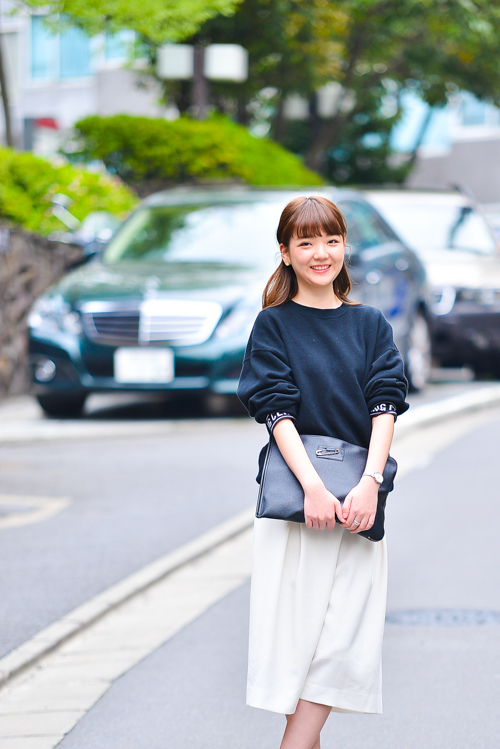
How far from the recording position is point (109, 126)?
1586 cm

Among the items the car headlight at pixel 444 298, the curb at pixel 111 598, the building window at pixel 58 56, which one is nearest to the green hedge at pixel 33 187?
the car headlight at pixel 444 298

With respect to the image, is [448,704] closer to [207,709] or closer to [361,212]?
[207,709]

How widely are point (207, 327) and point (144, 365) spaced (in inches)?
20.8

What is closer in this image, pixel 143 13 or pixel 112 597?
pixel 112 597

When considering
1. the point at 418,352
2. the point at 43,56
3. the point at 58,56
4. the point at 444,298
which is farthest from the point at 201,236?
the point at 43,56

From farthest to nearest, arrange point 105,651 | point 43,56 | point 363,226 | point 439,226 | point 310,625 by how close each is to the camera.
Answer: point 43,56, point 439,226, point 363,226, point 105,651, point 310,625

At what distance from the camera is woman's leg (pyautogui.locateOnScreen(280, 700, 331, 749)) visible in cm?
283

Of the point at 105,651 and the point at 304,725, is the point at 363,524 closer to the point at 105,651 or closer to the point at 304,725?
the point at 304,725

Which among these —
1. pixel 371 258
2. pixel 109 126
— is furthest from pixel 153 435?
pixel 109 126

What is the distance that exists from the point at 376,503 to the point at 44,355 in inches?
269

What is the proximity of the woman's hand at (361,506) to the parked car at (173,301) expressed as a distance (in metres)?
6.21

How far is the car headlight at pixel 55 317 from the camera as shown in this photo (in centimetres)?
934

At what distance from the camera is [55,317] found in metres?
9.45

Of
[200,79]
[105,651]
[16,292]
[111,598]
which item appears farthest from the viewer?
[200,79]
